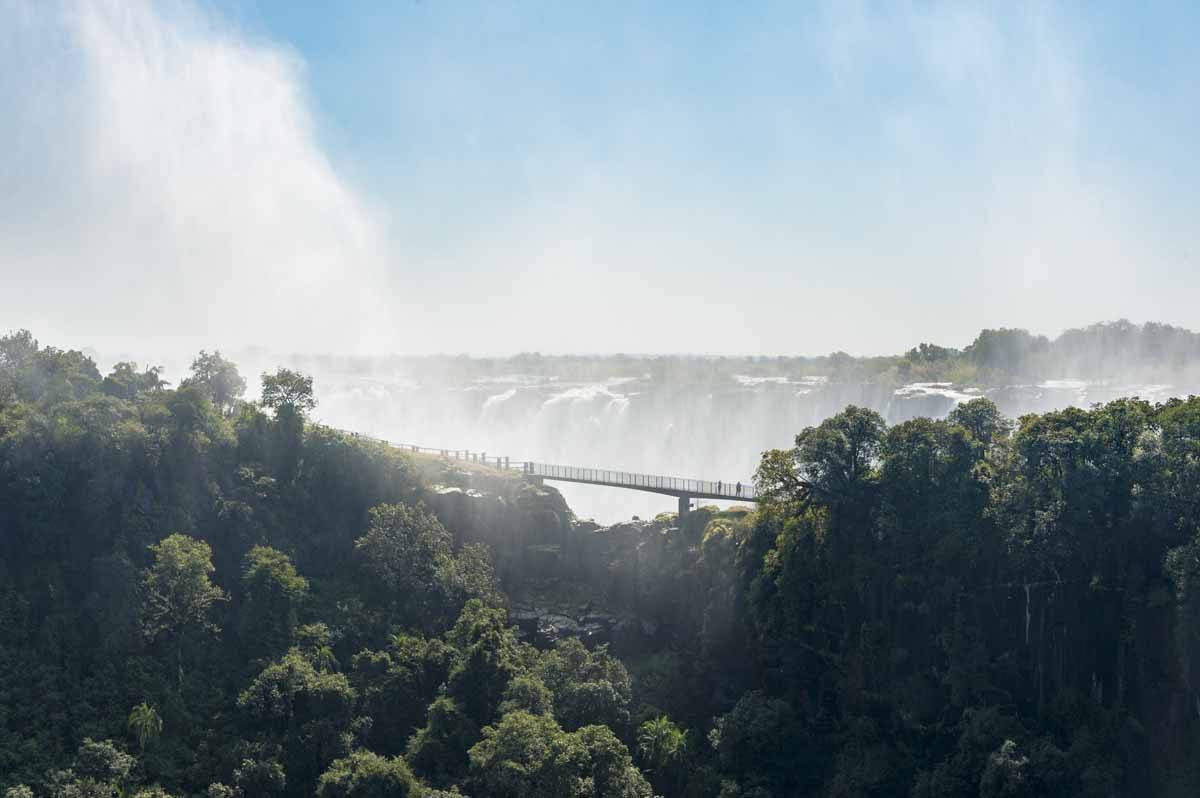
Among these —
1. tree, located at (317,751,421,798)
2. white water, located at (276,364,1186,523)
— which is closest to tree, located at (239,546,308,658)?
tree, located at (317,751,421,798)

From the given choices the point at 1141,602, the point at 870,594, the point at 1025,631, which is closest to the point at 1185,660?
the point at 1141,602

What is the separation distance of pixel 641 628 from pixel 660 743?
10.7m

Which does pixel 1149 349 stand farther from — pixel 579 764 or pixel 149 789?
pixel 149 789

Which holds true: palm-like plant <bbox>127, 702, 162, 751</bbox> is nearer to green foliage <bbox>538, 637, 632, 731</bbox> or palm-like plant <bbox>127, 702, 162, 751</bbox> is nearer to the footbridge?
green foliage <bbox>538, 637, 632, 731</bbox>

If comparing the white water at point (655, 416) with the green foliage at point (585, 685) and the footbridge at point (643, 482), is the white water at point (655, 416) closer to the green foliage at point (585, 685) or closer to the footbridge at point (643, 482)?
the footbridge at point (643, 482)

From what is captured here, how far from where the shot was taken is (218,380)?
76.6m

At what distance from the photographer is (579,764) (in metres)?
44.0

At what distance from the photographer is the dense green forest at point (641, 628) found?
145 ft

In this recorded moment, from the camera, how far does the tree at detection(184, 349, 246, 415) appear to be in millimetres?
76500

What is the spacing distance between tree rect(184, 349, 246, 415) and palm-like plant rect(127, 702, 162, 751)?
106 ft

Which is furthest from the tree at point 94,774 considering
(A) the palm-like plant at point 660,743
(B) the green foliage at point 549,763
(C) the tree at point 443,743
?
(A) the palm-like plant at point 660,743

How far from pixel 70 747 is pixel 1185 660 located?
153ft

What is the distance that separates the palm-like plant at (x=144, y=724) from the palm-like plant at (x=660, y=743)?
21.6 m

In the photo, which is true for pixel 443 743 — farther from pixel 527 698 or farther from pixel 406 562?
pixel 406 562
